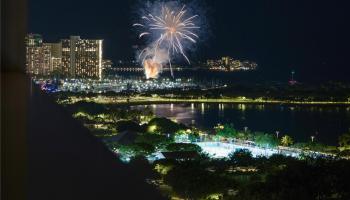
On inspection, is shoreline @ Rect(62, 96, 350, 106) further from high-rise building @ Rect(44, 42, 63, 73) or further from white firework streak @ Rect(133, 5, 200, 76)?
high-rise building @ Rect(44, 42, 63, 73)

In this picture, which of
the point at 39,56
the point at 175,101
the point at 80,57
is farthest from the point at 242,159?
the point at 80,57

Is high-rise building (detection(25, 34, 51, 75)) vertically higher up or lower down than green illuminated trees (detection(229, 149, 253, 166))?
higher up

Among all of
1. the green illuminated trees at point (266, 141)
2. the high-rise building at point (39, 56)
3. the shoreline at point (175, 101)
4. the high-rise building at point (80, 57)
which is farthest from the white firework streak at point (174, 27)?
the high-rise building at point (80, 57)

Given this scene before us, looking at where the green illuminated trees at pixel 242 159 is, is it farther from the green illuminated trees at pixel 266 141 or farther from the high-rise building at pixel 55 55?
the high-rise building at pixel 55 55

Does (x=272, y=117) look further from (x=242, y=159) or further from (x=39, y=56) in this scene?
(x=39, y=56)

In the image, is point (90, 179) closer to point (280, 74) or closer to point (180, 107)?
point (180, 107)

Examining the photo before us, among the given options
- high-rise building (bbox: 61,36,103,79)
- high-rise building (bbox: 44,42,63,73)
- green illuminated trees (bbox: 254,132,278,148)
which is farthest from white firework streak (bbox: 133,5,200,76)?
high-rise building (bbox: 61,36,103,79)

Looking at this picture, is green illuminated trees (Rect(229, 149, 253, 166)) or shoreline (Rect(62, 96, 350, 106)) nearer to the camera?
green illuminated trees (Rect(229, 149, 253, 166))
